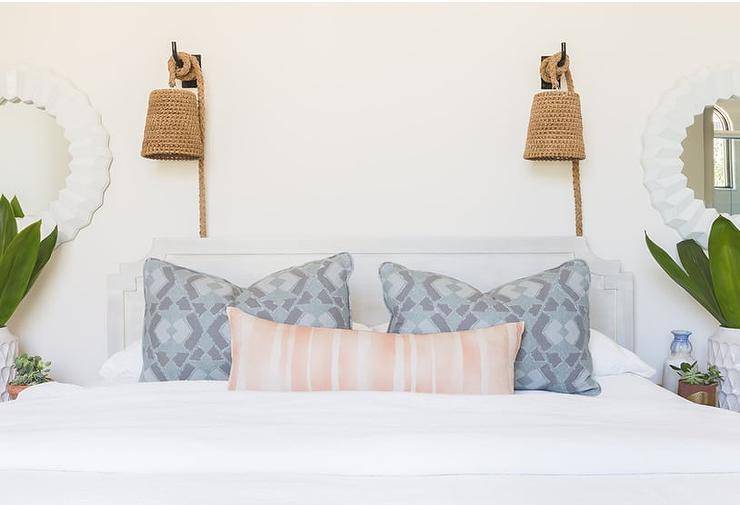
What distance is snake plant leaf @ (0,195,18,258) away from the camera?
2686 millimetres

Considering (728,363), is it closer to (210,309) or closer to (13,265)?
(210,309)

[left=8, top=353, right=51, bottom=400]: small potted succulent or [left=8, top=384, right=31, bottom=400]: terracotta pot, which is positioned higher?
[left=8, top=353, right=51, bottom=400]: small potted succulent

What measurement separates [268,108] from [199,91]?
25cm

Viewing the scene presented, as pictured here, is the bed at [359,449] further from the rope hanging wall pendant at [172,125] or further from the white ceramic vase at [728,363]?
the rope hanging wall pendant at [172,125]

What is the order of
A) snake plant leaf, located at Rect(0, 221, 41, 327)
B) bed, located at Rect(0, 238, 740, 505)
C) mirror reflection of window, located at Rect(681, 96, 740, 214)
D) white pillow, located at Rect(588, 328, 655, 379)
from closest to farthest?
bed, located at Rect(0, 238, 740, 505) < white pillow, located at Rect(588, 328, 655, 379) < snake plant leaf, located at Rect(0, 221, 41, 327) < mirror reflection of window, located at Rect(681, 96, 740, 214)

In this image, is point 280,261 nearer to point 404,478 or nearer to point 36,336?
point 36,336

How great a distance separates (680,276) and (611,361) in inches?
19.0

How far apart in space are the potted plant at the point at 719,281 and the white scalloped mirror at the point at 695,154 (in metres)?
0.19

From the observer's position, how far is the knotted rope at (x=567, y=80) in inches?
108

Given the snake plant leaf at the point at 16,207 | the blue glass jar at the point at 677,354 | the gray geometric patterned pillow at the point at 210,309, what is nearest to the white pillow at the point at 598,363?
the gray geometric patterned pillow at the point at 210,309

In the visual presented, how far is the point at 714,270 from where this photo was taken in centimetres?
247

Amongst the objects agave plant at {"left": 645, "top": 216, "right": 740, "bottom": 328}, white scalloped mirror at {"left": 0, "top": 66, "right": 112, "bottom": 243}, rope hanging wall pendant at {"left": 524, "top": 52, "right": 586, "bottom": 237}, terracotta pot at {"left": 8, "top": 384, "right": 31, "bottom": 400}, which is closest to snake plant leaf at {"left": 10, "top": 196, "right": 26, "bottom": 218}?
white scalloped mirror at {"left": 0, "top": 66, "right": 112, "bottom": 243}

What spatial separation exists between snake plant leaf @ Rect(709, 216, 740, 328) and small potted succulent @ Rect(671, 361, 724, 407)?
9.2 inches

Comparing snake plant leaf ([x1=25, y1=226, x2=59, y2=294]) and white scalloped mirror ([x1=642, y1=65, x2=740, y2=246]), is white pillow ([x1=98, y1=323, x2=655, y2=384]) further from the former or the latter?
white scalloped mirror ([x1=642, y1=65, x2=740, y2=246])
